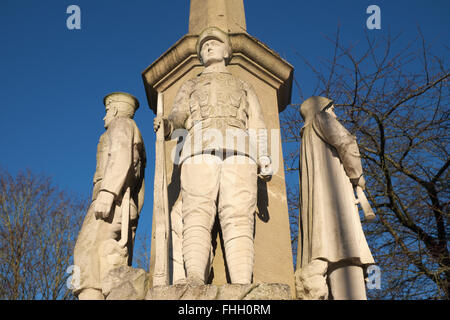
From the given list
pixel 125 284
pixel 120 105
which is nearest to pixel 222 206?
pixel 125 284

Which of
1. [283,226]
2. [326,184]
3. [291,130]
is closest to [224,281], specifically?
[283,226]

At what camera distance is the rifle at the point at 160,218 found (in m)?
4.35

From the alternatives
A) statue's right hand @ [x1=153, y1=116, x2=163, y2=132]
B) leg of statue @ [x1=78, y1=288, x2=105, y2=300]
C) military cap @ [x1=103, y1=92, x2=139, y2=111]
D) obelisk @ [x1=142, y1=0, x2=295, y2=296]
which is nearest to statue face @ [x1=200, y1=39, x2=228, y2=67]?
obelisk @ [x1=142, y1=0, x2=295, y2=296]

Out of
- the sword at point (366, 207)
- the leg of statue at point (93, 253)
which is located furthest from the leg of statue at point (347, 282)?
the leg of statue at point (93, 253)

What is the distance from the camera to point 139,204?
19.2 feet

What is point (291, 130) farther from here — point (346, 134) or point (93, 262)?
point (93, 262)

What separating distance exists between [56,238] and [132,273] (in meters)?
11.5

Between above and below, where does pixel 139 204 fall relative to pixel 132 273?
above

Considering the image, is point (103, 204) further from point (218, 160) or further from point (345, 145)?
point (345, 145)

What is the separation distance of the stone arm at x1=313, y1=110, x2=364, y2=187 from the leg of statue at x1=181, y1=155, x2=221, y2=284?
45.6 inches

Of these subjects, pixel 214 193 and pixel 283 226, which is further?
pixel 283 226

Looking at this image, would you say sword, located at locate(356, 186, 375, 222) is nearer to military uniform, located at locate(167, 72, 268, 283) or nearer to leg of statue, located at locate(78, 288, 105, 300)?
military uniform, located at locate(167, 72, 268, 283)

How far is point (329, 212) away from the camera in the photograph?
5180mm
